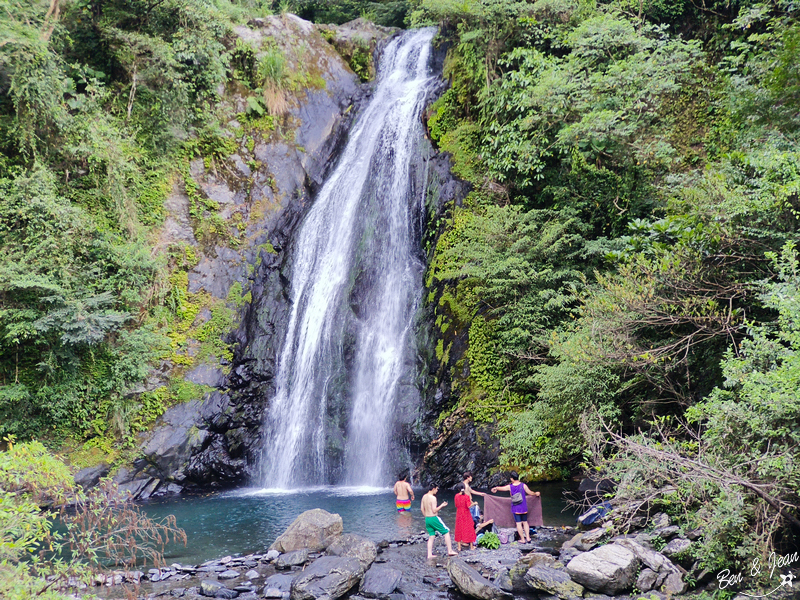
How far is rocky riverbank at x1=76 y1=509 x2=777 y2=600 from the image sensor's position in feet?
20.5

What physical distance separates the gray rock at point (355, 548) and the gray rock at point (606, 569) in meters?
3.15

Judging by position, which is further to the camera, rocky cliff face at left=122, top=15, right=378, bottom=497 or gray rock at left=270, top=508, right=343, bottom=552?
rocky cliff face at left=122, top=15, right=378, bottom=497

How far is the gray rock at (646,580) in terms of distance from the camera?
6129 millimetres

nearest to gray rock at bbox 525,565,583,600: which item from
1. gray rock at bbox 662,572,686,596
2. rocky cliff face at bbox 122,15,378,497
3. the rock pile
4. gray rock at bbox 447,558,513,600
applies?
the rock pile

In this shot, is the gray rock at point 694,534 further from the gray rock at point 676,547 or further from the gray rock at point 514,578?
the gray rock at point 514,578

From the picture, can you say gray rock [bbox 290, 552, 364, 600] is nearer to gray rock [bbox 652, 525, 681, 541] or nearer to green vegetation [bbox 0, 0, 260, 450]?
gray rock [bbox 652, 525, 681, 541]

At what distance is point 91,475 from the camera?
43.9 ft

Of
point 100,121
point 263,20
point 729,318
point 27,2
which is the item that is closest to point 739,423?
point 729,318

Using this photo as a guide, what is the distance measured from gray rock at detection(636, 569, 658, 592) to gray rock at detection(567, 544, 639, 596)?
0.26 ft

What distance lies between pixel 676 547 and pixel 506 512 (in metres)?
3.38

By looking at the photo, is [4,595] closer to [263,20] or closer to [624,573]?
[624,573]

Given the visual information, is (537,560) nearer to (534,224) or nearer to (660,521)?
(660,521)

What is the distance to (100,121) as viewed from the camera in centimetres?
1572

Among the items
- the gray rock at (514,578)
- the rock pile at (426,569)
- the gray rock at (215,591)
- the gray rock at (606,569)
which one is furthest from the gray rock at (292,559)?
the gray rock at (606,569)
